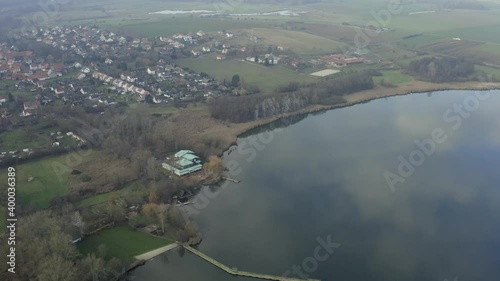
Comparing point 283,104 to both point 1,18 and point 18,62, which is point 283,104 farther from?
point 1,18

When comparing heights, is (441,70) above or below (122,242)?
above

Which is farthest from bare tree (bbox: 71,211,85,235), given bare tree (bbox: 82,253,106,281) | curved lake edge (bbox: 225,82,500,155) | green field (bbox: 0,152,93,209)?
curved lake edge (bbox: 225,82,500,155)

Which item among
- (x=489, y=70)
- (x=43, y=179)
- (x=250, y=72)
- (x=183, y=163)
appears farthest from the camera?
(x=489, y=70)

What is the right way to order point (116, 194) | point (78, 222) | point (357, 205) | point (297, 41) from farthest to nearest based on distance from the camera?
point (297, 41), point (116, 194), point (357, 205), point (78, 222)

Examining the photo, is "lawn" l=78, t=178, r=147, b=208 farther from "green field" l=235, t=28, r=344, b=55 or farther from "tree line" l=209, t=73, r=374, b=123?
"green field" l=235, t=28, r=344, b=55

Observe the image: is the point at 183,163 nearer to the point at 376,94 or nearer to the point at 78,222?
the point at 78,222

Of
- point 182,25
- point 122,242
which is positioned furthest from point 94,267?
point 182,25

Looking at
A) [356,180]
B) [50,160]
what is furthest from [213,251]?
[50,160]
